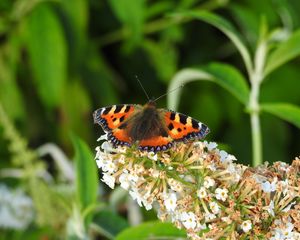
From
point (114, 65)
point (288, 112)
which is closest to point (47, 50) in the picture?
point (114, 65)

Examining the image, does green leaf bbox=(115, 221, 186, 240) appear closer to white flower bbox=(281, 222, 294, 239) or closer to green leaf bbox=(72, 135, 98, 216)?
green leaf bbox=(72, 135, 98, 216)

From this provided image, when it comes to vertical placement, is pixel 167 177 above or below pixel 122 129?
below

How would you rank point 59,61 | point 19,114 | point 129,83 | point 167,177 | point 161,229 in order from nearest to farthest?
point 167,177, point 161,229, point 59,61, point 19,114, point 129,83

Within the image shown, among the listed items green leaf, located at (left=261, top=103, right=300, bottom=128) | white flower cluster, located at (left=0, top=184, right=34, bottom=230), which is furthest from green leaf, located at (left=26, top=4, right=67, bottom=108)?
green leaf, located at (left=261, top=103, right=300, bottom=128)

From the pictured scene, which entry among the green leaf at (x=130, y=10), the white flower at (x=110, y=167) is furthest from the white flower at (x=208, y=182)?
the green leaf at (x=130, y=10)

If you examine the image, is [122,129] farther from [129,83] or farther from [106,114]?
[129,83]

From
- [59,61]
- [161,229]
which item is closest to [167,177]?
[161,229]

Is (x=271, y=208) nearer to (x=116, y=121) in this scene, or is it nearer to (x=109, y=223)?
(x=116, y=121)

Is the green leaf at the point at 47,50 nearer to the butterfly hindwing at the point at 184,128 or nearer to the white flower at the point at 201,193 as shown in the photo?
the butterfly hindwing at the point at 184,128
